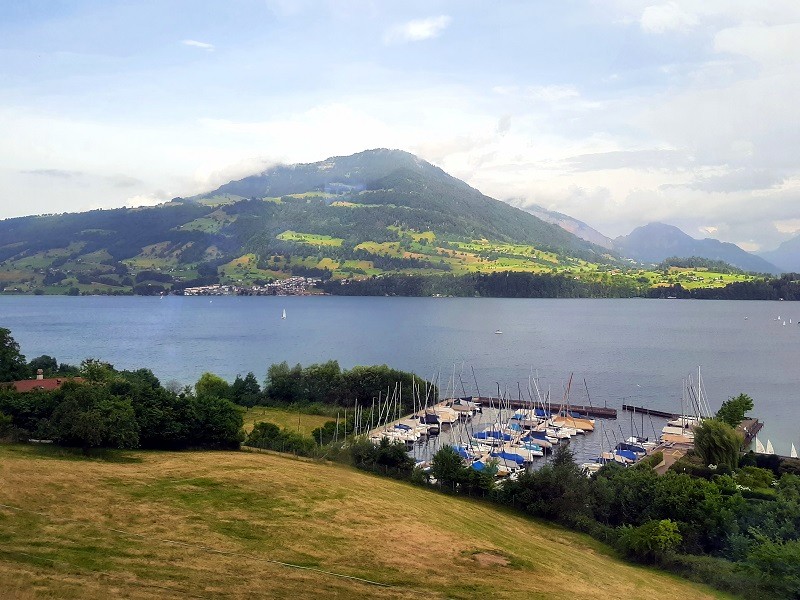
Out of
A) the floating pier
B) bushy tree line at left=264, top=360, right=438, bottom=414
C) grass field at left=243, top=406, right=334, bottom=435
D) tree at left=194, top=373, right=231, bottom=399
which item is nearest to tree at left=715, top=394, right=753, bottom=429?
the floating pier

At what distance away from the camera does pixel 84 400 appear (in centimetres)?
2988

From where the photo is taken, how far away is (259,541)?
1978cm

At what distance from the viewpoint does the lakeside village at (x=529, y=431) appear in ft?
140

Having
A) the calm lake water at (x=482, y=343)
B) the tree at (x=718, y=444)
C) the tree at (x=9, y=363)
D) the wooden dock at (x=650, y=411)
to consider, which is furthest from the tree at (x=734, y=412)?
the tree at (x=9, y=363)

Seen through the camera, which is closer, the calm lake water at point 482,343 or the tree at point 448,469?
the tree at point 448,469

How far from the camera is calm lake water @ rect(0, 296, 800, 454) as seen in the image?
238ft

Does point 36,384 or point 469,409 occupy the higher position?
Answer: point 36,384

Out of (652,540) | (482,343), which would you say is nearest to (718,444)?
(652,540)

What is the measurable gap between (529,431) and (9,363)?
3591 centimetres

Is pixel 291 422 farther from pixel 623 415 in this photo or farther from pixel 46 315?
pixel 46 315

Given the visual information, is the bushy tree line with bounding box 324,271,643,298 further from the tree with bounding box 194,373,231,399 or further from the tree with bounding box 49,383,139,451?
the tree with bounding box 49,383,139,451

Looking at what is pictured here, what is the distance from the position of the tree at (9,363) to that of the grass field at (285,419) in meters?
14.5

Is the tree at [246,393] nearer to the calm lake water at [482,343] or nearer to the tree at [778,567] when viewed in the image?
the calm lake water at [482,343]

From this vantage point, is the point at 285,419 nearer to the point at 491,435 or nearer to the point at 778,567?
the point at 491,435
